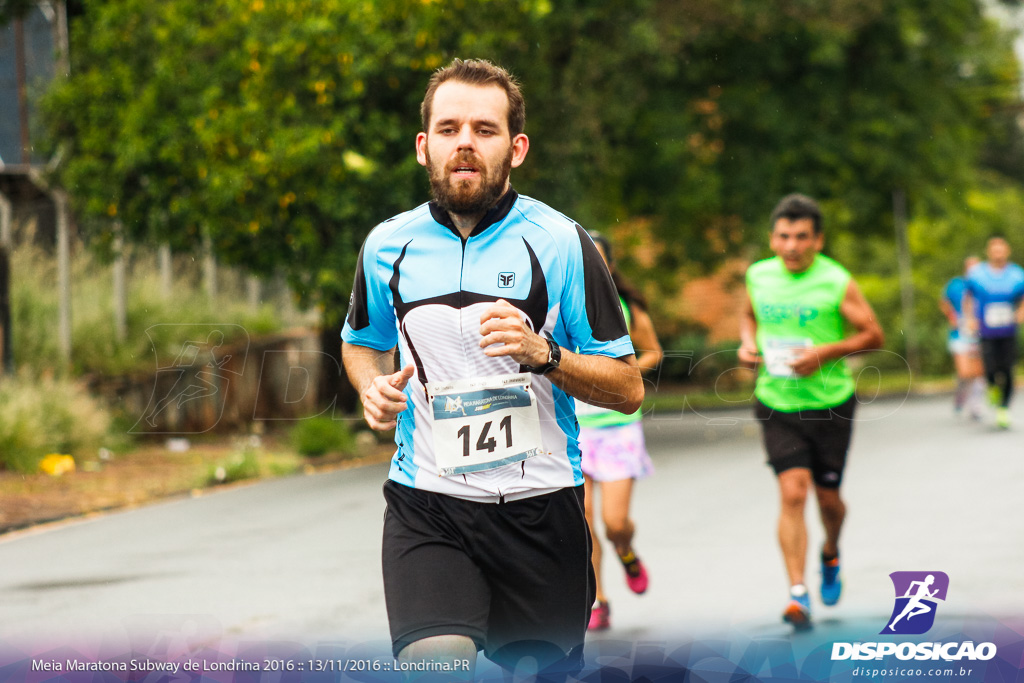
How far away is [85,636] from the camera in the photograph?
614 centimetres

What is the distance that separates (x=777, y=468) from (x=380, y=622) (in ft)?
7.23

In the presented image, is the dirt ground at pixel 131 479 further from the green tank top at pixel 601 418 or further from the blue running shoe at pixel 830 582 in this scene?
the blue running shoe at pixel 830 582

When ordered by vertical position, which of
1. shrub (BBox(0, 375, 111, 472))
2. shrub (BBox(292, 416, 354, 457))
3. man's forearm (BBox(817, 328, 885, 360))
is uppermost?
man's forearm (BBox(817, 328, 885, 360))

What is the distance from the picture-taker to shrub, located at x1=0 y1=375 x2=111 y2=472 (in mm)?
11664

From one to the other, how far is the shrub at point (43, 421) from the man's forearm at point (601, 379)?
9.58 m

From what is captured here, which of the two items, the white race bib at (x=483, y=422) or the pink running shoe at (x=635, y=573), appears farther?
the pink running shoe at (x=635, y=573)

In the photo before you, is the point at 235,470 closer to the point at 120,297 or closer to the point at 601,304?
the point at 120,297

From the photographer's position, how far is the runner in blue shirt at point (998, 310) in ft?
46.5

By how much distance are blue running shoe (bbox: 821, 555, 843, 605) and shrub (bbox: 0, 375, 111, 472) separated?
26.2 ft

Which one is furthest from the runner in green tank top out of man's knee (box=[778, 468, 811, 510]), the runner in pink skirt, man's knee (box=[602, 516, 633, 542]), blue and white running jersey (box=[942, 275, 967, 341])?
blue and white running jersey (box=[942, 275, 967, 341])

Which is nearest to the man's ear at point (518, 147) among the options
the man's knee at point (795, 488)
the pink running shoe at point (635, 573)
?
the man's knee at point (795, 488)

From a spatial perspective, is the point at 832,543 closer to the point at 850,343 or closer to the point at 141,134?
the point at 850,343

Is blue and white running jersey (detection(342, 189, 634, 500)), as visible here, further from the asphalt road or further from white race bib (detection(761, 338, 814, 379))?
white race bib (detection(761, 338, 814, 379))

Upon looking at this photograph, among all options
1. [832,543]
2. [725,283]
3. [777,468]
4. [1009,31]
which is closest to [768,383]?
[777,468]
